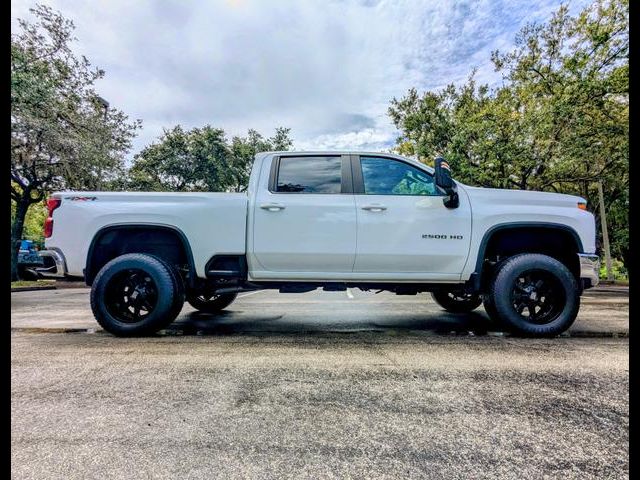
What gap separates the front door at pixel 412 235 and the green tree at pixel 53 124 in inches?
464

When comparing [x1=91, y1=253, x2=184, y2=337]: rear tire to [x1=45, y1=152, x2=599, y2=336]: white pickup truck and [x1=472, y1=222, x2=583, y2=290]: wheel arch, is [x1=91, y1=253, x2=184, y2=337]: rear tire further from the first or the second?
[x1=472, y1=222, x2=583, y2=290]: wheel arch

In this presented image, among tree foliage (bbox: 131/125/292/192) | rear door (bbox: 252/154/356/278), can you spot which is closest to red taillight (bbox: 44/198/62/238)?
rear door (bbox: 252/154/356/278)

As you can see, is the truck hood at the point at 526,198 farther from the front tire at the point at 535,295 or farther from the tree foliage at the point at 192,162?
the tree foliage at the point at 192,162

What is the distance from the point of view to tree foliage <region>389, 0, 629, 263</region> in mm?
12031

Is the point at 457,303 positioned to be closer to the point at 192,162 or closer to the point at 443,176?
the point at 443,176

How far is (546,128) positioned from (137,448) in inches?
590

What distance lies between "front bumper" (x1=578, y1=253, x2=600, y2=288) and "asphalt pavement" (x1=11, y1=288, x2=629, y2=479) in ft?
1.95

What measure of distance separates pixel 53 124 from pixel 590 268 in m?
14.2

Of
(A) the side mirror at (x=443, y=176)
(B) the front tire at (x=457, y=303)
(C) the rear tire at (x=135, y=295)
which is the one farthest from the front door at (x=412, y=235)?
(C) the rear tire at (x=135, y=295)

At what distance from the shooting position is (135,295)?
356 cm

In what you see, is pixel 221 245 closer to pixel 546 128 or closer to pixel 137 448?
pixel 137 448

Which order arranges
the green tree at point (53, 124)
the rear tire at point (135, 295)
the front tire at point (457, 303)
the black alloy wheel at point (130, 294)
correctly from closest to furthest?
the rear tire at point (135, 295)
the black alloy wheel at point (130, 294)
the front tire at point (457, 303)
the green tree at point (53, 124)

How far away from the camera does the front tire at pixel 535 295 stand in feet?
11.1
